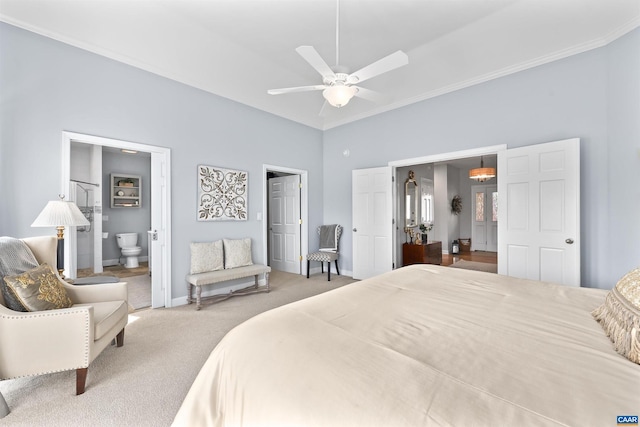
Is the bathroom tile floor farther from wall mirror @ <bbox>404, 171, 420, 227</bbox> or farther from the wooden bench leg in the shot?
wall mirror @ <bbox>404, 171, 420, 227</bbox>

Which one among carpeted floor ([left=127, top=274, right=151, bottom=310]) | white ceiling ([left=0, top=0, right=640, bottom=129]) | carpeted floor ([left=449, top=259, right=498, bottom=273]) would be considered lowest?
carpeted floor ([left=127, top=274, right=151, bottom=310])

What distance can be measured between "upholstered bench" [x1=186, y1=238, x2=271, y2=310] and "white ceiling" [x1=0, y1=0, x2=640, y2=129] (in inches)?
90.3

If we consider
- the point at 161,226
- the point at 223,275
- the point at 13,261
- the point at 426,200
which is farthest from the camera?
the point at 426,200

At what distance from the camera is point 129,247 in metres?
5.95

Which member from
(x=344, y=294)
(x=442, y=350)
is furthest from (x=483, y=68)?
(x=442, y=350)

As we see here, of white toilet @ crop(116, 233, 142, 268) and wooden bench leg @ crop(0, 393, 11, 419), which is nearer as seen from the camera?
wooden bench leg @ crop(0, 393, 11, 419)

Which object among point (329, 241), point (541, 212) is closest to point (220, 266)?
point (329, 241)

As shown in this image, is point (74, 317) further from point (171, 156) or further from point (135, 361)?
point (171, 156)

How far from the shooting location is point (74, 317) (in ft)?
6.01

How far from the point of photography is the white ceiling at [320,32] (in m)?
2.56

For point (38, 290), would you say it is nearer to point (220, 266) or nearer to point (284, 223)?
point (220, 266)

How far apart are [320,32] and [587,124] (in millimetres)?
3113

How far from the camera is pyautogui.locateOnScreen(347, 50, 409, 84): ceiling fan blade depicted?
1973 mm

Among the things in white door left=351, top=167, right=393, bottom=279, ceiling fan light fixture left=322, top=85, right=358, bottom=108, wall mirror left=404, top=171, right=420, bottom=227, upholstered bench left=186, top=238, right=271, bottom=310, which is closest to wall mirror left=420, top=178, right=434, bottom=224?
wall mirror left=404, top=171, right=420, bottom=227
